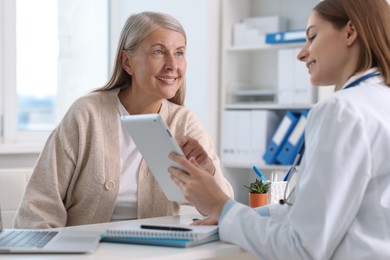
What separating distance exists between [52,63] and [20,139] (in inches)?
20.9

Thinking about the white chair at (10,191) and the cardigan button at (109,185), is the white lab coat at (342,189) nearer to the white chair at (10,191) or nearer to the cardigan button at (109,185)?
the cardigan button at (109,185)

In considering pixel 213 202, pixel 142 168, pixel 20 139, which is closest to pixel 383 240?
pixel 213 202

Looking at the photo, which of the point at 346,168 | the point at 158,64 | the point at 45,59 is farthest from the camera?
the point at 45,59

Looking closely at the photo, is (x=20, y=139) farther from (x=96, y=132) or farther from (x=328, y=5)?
(x=328, y=5)

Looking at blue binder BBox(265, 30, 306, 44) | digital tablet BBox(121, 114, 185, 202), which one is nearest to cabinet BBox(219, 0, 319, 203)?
blue binder BBox(265, 30, 306, 44)

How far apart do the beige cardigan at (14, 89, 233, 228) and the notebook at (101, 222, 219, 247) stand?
23.1 inches

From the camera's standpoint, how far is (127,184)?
2.25m

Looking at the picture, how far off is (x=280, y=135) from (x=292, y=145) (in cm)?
9

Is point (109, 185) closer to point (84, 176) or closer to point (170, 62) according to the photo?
point (84, 176)

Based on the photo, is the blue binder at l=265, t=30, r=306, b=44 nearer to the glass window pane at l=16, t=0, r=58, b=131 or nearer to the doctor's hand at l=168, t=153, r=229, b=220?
the glass window pane at l=16, t=0, r=58, b=131

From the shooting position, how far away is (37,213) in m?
2.09

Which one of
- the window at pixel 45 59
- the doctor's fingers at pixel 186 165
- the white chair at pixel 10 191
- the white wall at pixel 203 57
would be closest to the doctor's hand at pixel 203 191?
the doctor's fingers at pixel 186 165

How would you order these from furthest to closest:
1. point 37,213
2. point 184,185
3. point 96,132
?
point 96,132, point 37,213, point 184,185

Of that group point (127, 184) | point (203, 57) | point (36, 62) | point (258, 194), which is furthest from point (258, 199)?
point (36, 62)
